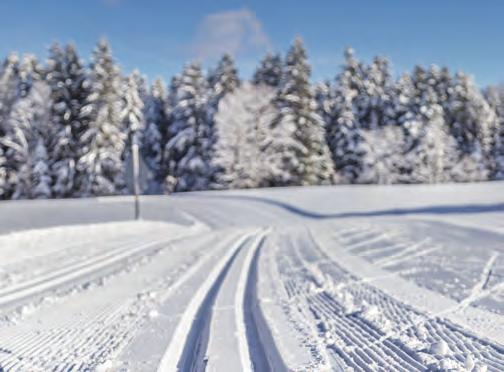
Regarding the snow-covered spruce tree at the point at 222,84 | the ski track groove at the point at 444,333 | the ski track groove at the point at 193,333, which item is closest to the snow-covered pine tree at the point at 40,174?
the snow-covered spruce tree at the point at 222,84

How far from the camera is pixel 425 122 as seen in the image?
1666 inches

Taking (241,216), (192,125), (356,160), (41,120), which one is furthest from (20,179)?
(356,160)

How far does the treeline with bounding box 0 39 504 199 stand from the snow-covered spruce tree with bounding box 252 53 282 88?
11 cm

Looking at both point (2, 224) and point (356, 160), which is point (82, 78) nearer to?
point (2, 224)

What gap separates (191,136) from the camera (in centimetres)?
3947

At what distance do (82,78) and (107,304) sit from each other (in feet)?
122

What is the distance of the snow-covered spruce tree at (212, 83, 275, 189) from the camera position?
37281 millimetres

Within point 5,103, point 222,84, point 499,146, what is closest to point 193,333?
point 222,84

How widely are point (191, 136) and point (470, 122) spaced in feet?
97.7

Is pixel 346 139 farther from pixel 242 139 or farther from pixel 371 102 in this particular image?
pixel 242 139

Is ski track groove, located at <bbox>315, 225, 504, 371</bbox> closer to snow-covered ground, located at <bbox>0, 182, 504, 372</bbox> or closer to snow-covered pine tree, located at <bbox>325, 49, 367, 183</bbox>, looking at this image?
snow-covered ground, located at <bbox>0, 182, 504, 372</bbox>

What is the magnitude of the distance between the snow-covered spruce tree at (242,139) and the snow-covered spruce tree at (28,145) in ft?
46.4

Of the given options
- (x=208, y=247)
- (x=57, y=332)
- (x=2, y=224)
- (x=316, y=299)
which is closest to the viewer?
(x=57, y=332)

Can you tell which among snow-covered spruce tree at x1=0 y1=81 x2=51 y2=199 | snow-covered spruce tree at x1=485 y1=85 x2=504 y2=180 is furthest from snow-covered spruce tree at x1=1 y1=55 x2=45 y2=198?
snow-covered spruce tree at x1=485 y1=85 x2=504 y2=180
